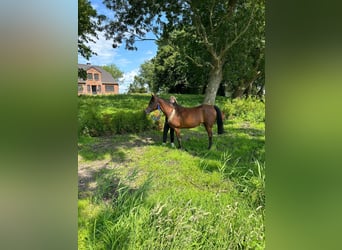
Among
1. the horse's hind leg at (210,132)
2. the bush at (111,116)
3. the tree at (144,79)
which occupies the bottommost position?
the horse's hind leg at (210,132)

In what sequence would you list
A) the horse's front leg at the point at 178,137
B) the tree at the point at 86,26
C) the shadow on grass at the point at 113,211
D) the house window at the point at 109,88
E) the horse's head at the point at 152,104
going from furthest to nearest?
1. the horse's front leg at the point at 178,137
2. the horse's head at the point at 152,104
3. the house window at the point at 109,88
4. the tree at the point at 86,26
5. the shadow on grass at the point at 113,211

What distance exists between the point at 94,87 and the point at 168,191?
0.87 m

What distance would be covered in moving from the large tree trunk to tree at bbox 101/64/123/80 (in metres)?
1.00

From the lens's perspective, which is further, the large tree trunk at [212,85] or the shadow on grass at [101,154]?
the large tree trunk at [212,85]

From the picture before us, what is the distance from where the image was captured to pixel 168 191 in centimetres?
175

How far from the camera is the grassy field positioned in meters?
1.49

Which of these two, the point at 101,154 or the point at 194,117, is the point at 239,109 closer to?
the point at 194,117

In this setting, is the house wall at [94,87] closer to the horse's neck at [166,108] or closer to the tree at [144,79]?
the tree at [144,79]

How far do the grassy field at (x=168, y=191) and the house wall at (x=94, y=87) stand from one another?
0.26 ft

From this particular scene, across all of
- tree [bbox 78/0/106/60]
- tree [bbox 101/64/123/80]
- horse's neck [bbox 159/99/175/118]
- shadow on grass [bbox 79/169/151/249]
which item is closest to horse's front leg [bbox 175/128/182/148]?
horse's neck [bbox 159/99/175/118]

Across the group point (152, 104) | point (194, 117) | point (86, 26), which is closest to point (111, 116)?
point (152, 104)

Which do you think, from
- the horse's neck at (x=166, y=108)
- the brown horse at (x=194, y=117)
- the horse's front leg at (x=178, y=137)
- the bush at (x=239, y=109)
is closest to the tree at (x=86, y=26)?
the horse's neck at (x=166, y=108)

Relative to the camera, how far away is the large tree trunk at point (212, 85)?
256 cm

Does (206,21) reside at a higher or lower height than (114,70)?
higher
